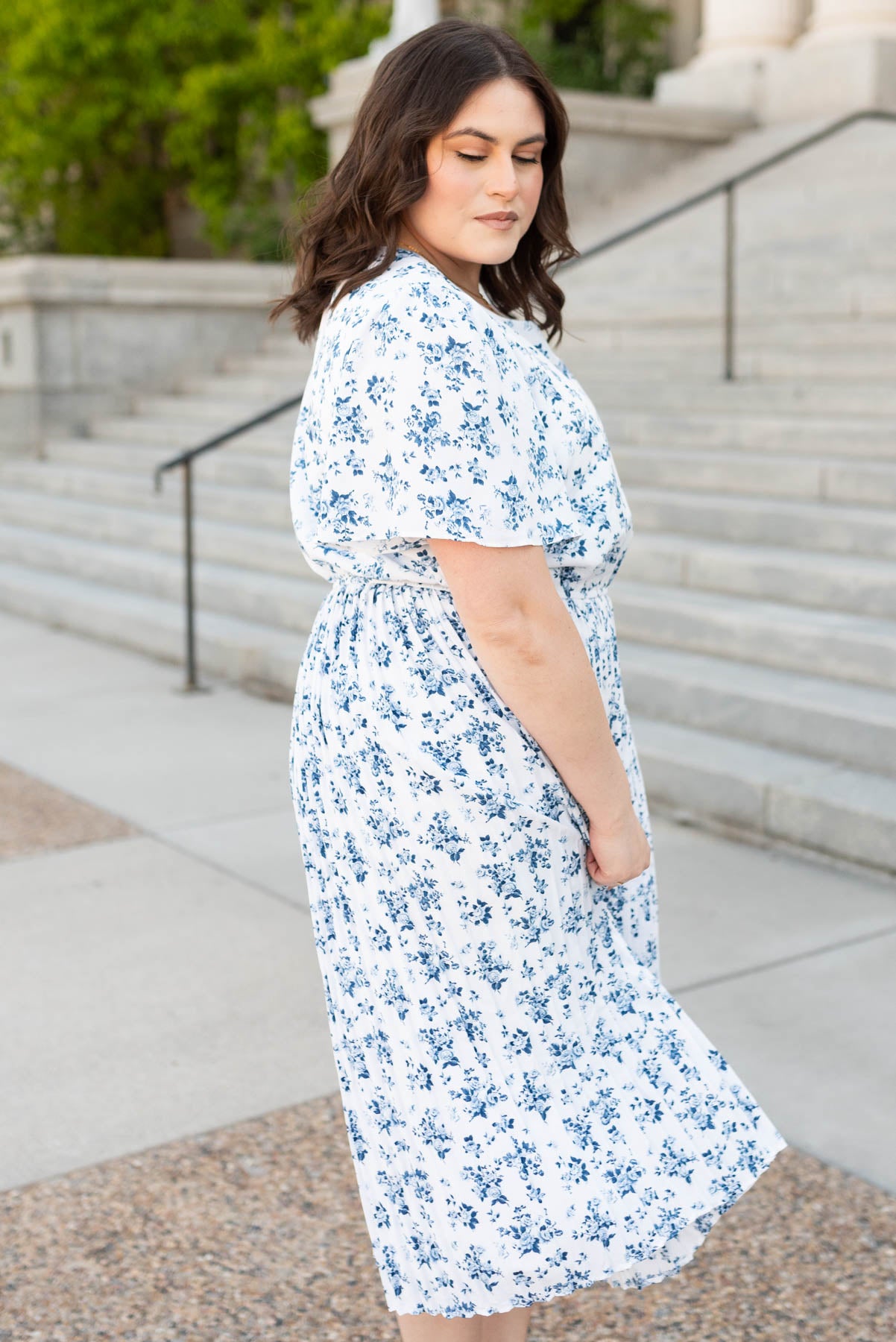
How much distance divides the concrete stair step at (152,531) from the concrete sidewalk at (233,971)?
2690 millimetres

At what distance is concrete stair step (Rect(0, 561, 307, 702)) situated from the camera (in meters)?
7.38

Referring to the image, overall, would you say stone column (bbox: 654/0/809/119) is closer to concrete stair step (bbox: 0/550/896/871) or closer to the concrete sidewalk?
concrete stair step (bbox: 0/550/896/871)

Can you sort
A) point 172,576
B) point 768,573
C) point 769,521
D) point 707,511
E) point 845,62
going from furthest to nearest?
point 845,62
point 172,576
point 707,511
point 769,521
point 768,573

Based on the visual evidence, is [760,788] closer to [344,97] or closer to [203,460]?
[203,460]

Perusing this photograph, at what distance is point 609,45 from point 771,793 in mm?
14950

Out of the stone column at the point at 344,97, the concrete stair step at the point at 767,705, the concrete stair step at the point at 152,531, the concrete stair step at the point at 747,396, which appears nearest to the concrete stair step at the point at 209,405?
the concrete stair step at the point at 152,531

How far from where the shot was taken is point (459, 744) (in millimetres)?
1997

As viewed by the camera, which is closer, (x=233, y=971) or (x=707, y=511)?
(x=233, y=971)

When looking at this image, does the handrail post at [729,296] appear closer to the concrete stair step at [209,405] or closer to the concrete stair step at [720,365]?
the concrete stair step at [720,365]

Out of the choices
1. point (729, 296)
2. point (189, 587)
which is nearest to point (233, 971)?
point (189, 587)

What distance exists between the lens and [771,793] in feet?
16.4

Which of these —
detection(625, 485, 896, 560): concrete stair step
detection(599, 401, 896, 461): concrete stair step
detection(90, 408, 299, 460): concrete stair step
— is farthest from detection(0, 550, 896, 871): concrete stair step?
detection(90, 408, 299, 460): concrete stair step

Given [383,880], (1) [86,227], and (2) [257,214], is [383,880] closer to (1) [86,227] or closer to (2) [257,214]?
(2) [257,214]

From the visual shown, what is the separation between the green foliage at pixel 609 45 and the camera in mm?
17109
